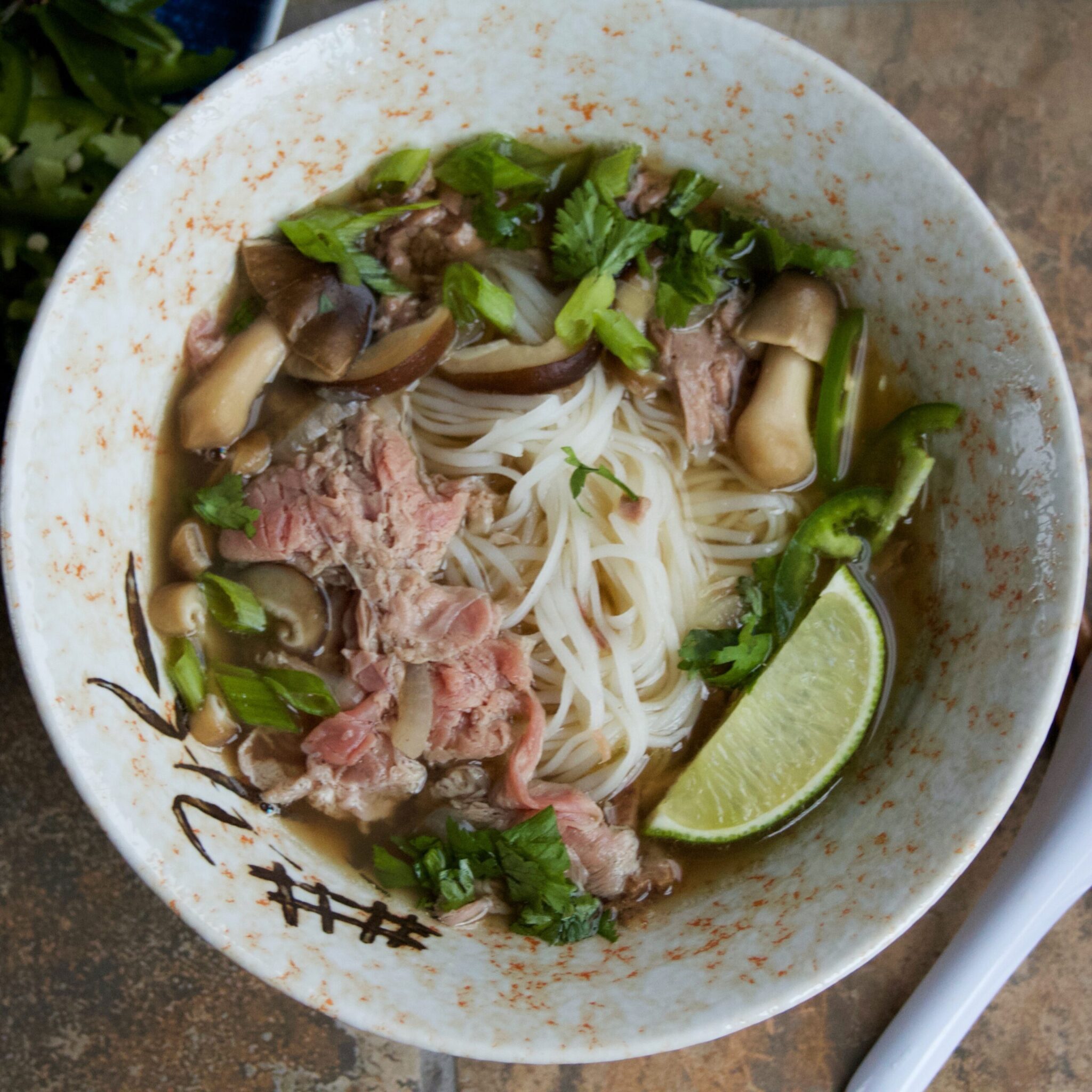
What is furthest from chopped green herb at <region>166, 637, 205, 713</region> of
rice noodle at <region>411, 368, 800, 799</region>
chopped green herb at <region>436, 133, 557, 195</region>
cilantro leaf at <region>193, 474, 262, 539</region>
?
chopped green herb at <region>436, 133, 557, 195</region>

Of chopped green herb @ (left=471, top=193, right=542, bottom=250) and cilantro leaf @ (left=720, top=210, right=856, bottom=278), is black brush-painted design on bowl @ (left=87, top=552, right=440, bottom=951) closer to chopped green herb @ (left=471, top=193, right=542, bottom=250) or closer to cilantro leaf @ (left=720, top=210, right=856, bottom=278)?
chopped green herb @ (left=471, top=193, right=542, bottom=250)

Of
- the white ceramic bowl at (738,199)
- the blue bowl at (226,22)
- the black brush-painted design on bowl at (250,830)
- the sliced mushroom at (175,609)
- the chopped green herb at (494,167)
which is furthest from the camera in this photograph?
the blue bowl at (226,22)

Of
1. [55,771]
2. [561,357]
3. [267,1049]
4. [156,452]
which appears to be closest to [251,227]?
[156,452]

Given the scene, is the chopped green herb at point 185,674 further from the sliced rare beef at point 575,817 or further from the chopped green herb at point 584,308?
the chopped green herb at point 584,308

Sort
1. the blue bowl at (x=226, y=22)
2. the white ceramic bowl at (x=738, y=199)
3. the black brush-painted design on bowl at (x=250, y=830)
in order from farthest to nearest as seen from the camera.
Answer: the blue bowl at (x=226, y=22), the black brush-painted design on bowl at (x=250, y=830), the white ceramic bowl at (x=738, y=199)

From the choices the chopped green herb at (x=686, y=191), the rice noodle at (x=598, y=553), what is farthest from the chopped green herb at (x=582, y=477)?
the chopped green herb at (x=686, y=191)

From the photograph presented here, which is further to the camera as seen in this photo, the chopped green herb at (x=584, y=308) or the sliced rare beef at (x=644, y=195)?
the sliced rare beef at (x=644, y=195)
